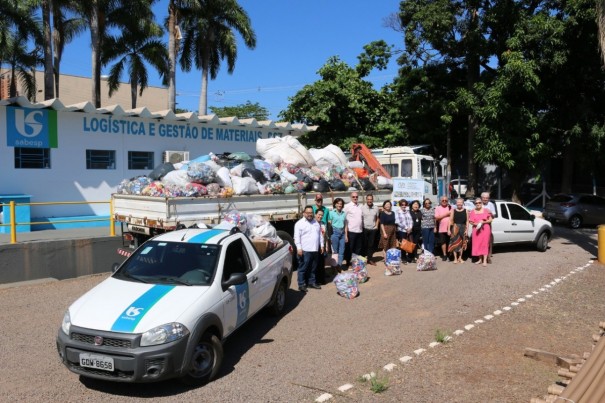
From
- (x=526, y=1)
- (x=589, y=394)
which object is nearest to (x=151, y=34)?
(x=526, y=1)

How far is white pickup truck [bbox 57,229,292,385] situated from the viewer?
4680 mm

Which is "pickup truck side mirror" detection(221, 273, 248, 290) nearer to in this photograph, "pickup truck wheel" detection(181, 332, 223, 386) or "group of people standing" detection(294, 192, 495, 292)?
"pickup truck wheel" detection(181, 332, 223, 386)

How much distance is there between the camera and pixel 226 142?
1927 centimetres

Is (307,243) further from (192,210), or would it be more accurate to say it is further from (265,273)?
(265,273)

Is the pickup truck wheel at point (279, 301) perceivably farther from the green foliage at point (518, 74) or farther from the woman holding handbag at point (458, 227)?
the green foliage at point (518, 74)

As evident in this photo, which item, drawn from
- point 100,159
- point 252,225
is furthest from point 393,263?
point 100,159

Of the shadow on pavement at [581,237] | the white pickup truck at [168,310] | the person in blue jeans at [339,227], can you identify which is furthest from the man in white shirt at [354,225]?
the shadow on pavement at [581,237]

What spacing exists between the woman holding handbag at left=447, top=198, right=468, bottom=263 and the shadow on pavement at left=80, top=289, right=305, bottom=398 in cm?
540

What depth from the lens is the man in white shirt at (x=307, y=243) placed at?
9.24 meters

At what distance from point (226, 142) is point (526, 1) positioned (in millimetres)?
13087

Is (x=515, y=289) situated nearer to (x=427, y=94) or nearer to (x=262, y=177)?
(x=262, y=177)

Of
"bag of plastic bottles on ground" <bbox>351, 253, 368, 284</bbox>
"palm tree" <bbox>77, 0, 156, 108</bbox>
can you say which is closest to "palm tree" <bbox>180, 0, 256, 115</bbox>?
"palm tree" <bbox>77, 0, 156, 108</bbox>

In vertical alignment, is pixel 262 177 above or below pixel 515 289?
above

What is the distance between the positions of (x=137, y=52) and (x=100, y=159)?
17963 millimetres
